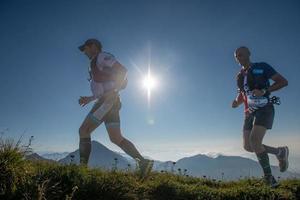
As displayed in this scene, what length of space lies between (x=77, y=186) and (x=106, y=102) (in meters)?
3.36

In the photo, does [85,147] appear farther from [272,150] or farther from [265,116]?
[272,150]

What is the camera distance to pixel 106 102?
840 cm

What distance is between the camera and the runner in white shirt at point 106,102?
27.5 ft

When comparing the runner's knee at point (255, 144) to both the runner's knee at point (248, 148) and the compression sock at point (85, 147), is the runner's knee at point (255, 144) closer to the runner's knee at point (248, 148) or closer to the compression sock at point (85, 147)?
the runner's knee at point (248, 148)

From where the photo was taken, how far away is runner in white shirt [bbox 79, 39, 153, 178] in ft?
27.5

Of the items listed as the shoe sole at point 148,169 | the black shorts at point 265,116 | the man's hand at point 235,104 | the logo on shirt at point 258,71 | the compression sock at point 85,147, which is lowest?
the shoe sole at point 148,169

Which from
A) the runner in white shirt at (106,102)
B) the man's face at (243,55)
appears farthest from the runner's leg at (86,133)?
the man's face at (243,55)

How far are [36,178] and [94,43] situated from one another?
176 inches

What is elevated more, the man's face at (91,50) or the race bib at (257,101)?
the man's face at (91,50)

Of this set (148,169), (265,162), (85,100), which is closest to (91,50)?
(85,100)

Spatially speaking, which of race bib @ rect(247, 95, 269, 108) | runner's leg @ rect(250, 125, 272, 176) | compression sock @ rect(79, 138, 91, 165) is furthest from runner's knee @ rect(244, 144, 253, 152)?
compression sock @ rect(79, 138, 91, 165)

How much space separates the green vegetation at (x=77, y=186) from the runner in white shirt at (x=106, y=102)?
5.16 ft

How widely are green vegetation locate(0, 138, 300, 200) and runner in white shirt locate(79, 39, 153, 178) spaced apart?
1.57 m

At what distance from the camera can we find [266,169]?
29.3 feet
